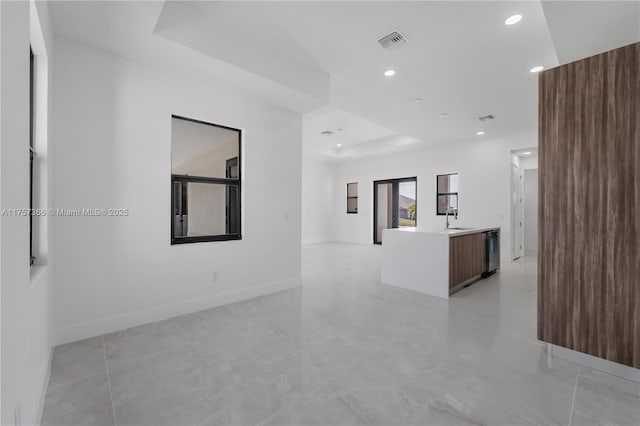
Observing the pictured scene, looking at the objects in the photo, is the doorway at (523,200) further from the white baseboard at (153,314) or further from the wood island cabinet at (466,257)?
the white baseboard at (153,314)

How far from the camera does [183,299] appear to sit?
3199 millimetres

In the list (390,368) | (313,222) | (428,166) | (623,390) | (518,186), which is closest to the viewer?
(623,390)

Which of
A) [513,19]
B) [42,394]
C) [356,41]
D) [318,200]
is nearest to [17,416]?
[42,394]

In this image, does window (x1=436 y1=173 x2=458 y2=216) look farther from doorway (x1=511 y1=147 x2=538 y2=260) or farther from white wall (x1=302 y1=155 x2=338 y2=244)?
white wall (x1=302 y1=155 x2=338 y2=244)

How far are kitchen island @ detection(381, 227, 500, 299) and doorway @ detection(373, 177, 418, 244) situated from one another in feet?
13.2

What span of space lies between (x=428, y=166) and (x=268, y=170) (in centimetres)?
567

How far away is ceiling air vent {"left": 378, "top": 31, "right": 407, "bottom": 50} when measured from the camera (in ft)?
9.63

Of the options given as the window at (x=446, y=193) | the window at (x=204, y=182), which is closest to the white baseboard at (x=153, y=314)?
the window at (x=204, y=182)

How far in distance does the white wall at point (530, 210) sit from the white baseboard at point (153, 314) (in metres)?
7.92

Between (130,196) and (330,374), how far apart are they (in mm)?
2474

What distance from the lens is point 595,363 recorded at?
2.10 meters

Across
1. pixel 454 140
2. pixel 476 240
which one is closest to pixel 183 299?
pixel 476 240

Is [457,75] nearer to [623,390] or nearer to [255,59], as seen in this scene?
[255,59]

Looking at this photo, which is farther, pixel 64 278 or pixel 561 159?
pixel 64 278
